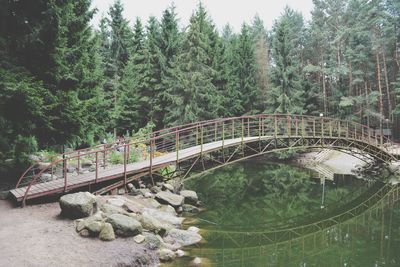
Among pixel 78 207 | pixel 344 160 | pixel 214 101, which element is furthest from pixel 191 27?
pixel 78 207

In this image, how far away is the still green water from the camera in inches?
354

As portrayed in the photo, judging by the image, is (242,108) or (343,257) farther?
(242,108)

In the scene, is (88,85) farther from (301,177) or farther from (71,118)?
(301,177)

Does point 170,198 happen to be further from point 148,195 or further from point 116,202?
point 116,202

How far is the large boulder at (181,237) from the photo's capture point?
29.9 feet

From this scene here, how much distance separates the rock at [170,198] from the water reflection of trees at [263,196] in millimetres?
982

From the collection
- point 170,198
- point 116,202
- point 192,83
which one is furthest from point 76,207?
point 192,83

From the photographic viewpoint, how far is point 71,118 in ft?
37.8

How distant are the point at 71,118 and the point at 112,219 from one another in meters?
4.49

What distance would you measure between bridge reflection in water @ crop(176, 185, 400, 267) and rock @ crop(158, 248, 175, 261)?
69 cm

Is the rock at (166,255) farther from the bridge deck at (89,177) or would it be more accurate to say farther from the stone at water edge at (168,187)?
the stone at water edge at (168,187)

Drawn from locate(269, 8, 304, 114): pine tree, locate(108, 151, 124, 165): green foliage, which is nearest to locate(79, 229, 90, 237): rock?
locate(108, 151, 124, 165): green foliage

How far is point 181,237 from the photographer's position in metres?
9.34

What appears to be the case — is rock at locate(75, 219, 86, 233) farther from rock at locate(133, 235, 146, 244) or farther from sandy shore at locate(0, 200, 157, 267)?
rock at locate(133, 235, 146, 244)
